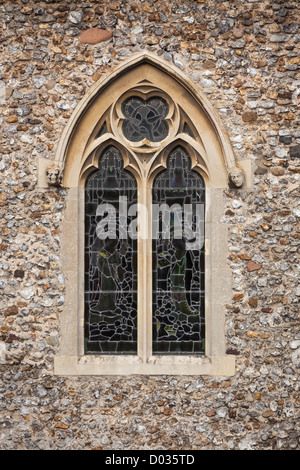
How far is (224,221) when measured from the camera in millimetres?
6719

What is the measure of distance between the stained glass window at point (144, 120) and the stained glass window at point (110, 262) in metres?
0.32

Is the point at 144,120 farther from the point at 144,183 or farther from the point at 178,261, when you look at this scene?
the point at 178,261

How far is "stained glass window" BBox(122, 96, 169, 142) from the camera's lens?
6961 mm

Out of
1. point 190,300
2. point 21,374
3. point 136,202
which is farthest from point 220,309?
point 21,374

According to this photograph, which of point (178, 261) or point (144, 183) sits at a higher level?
point (144, 183)

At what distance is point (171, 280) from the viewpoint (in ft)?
22.5

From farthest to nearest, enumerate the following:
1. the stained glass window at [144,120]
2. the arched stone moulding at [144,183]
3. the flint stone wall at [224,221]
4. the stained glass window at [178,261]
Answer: the stained glass window at [144,120]
the stained glass window at [178,261]
the arched stone moulding at [144,183]
the flint stone wall at [224,221]

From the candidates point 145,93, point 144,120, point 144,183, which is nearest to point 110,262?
point 144,183

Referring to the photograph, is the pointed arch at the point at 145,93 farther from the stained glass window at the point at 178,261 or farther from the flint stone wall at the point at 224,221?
the stained glass window at the point at 178,261

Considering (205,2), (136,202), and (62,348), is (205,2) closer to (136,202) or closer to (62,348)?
(136,202)

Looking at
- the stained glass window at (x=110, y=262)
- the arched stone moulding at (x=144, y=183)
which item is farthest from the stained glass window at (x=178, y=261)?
the stained glass window at (x=110, y=262)

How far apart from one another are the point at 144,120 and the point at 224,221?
57.2 inches

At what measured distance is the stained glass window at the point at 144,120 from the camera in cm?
696

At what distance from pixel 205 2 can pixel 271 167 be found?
193 centimetres
